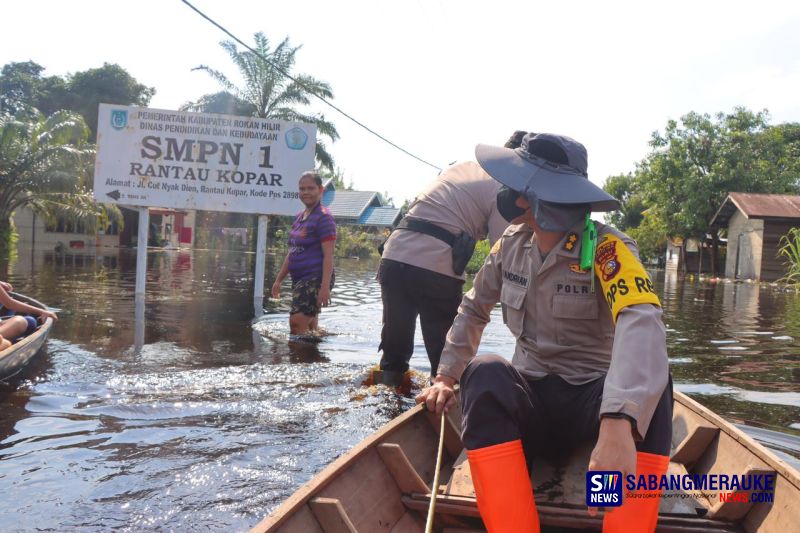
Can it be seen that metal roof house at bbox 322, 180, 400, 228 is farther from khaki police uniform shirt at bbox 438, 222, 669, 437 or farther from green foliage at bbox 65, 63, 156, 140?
khaki police uniform shirt at bbox 438, 222, 669, 437

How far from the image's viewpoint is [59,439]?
13.2 ft

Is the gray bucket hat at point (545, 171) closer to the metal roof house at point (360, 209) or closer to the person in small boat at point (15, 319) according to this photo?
the person in small boat at point (15, 319)

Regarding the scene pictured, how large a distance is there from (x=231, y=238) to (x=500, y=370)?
41.6 metres

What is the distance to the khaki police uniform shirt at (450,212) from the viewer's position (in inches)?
178

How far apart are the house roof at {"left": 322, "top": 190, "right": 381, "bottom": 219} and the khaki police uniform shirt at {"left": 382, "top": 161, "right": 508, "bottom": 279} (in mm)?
44314

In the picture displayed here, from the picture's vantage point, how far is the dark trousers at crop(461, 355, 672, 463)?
6.95 ft

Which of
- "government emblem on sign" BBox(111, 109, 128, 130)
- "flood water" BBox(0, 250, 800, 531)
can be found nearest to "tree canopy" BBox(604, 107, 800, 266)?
"flood water" BBox(0, 250, 800, 531)

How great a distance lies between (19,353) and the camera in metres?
5.14

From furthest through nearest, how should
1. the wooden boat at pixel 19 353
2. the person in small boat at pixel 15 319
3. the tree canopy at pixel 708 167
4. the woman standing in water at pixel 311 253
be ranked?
the tree canopy at pixel 708 167, the woman standing in water at pixel 311 253, the person in small boat at pixel 15 319, the wooden boat at pixel 19 353

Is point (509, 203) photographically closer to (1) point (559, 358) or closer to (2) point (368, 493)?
(1) point (559, 358)

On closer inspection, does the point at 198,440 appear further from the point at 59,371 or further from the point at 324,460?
the point at 59,371

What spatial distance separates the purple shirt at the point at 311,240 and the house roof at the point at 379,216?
134 feet

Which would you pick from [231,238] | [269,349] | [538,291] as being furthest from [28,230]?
[538,291]

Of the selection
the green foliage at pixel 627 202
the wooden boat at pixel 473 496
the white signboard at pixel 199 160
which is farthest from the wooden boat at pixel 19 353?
the green foliage at pixel 627 202
